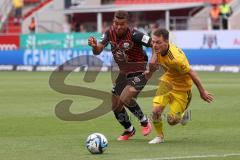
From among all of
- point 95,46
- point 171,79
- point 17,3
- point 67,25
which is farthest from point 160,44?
point 17,3

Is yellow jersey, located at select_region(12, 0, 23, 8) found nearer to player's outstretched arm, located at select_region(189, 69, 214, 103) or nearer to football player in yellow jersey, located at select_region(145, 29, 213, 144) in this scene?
football player in yellow jersey, located at select_region(145, 29, 213, 144)

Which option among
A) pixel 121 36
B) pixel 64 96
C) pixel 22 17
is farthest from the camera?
pixel 22 17

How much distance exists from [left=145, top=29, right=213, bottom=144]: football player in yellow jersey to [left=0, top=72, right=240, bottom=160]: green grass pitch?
1.52 feet

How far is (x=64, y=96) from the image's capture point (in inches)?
939

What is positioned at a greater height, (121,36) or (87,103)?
(121,36)

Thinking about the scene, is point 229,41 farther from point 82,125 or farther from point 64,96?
point 82,125

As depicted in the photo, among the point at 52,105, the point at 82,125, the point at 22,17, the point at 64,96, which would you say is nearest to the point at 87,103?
the point at 52,105

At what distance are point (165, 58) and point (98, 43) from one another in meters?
1.52

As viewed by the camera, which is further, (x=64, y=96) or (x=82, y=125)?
(x=64, y=96)

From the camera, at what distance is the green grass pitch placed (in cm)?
1147

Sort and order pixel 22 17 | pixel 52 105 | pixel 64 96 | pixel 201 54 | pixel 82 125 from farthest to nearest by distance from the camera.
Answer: pixel 22 17 < pixel 201 54 < pixel 64 96 < pixel 52 105 < pixel 82 125

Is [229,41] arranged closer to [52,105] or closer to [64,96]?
[64,96]

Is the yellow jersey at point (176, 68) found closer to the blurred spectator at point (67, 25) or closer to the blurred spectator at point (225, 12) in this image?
the blurred spectator at point (225, 12)

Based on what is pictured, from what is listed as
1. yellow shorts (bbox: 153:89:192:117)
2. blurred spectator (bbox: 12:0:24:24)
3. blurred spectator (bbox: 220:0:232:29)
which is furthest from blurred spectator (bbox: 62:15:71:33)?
yellow shorts (bbox: 153:89:192:117)
